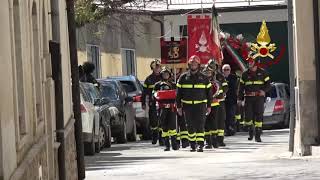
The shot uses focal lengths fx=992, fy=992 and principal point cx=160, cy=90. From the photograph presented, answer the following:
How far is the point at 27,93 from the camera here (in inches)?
365

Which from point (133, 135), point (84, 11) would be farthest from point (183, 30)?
point (133, 135)

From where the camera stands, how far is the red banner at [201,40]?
83.7ft

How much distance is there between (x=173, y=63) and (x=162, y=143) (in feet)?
13.1

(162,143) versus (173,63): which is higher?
(173,63)

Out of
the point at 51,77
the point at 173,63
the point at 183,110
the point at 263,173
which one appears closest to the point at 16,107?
the point at 51,77

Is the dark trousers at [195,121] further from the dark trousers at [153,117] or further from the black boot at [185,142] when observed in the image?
the dark trousers at [153,117]

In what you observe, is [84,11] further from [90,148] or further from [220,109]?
[90,148]

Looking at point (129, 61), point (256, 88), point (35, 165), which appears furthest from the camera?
point (129, 61)

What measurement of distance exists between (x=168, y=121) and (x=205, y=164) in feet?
13.3

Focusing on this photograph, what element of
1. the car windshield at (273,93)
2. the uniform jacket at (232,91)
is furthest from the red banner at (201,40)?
the car windshield at (273,93)

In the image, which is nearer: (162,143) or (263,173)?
(263,173)

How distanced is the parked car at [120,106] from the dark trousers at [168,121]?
10.4ft

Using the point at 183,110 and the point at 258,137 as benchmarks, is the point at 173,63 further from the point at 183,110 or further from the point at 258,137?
the point at 183,110

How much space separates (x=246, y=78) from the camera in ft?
76.1
